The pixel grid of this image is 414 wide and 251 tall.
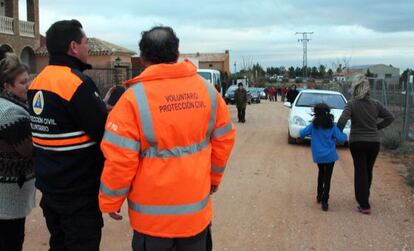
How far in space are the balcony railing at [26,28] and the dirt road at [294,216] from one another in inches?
806

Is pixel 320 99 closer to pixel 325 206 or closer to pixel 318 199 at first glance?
pixel 318 199

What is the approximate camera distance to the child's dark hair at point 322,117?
736cm

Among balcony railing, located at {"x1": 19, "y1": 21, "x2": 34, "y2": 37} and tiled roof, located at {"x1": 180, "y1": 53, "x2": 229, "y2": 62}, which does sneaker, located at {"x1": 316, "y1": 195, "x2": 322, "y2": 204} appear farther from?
tiled roof, located at {"x1": 180, "y1": 53, "x2": 229, "y2": 62}

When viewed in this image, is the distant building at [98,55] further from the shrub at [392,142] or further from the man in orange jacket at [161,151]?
the man in orange jacket at [161,151]

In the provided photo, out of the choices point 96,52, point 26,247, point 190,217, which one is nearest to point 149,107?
point 190,217

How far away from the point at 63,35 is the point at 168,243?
143 centimetres

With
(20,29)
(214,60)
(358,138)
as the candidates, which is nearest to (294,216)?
(358,138)

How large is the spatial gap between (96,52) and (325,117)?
77.3 feet

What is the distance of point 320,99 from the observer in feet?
49.4

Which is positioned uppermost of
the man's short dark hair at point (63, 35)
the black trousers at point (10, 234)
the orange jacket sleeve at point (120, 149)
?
the man's short dark hair at point (63, 35)

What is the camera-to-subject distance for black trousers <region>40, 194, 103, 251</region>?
312 cm

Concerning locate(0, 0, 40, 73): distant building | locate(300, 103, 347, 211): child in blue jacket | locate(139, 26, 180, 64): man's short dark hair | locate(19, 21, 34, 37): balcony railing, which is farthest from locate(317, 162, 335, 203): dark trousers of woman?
locate(19, 21, 34, 37): balcony railing

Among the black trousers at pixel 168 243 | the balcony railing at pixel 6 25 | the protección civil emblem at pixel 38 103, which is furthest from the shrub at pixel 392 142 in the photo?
the balcony railing at pixel 6 25

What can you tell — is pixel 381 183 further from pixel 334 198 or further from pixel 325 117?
pixel 325 117
